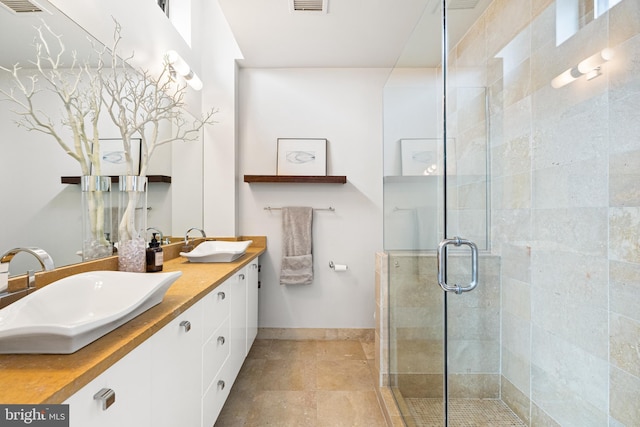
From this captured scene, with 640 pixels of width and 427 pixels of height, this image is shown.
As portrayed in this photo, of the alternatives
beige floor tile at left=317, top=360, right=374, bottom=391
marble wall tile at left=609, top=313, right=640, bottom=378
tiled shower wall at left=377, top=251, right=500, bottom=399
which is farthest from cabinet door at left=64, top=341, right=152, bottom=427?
marble wall tile at left=609, top=313, right=640, bottom=378

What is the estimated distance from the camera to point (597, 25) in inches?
48.0

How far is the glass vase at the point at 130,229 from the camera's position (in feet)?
4.99

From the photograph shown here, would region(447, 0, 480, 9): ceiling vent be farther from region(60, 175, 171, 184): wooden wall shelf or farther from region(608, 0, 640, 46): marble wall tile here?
region(60, 175, 171, 184): wooden wall shelf

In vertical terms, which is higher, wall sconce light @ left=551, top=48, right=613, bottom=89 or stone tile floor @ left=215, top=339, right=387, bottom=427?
wall sconce light @ left=551, top=48, right=613, bottom=89

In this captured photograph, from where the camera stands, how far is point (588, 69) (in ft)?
4.15

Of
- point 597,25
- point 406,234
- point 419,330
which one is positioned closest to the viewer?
point 597,25

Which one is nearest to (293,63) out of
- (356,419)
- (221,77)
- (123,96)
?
(221,77)

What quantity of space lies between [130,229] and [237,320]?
2.76 ft

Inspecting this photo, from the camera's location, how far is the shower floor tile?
59.0 inches

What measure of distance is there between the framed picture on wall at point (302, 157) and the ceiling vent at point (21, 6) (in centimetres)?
183

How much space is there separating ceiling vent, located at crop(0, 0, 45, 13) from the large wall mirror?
12 millimetres

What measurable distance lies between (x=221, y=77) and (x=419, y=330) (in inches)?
100

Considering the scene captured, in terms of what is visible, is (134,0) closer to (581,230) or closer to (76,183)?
(76,183)

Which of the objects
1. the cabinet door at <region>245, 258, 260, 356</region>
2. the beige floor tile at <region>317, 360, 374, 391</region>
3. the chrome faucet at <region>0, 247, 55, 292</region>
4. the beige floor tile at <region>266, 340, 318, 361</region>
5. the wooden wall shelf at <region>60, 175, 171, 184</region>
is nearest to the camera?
the chrome faucet at <region>0, 247, 55, 292</region>
